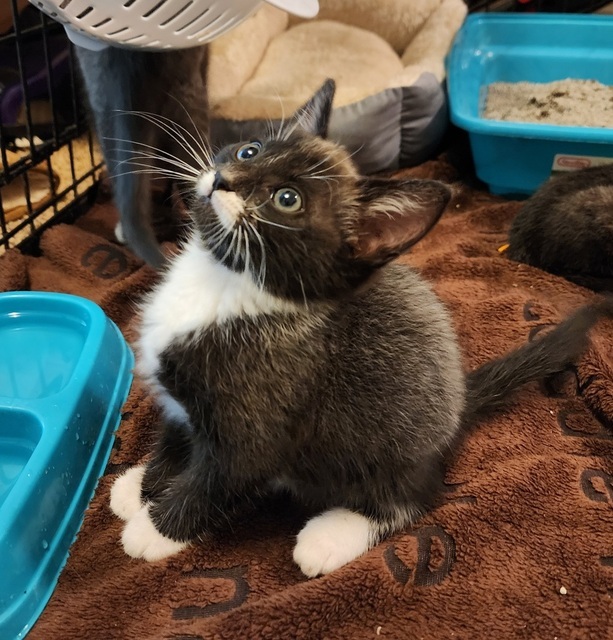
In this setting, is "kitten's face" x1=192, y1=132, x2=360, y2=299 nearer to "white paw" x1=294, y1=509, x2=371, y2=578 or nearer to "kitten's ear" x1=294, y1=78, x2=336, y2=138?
"kitten's ear" x1=294, y1=78, x2=336, y2=138

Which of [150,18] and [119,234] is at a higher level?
[150,18]

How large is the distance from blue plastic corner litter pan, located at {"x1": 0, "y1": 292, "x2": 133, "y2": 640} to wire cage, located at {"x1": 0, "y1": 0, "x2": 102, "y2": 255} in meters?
0.46

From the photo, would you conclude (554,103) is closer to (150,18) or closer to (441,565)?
(150,18)

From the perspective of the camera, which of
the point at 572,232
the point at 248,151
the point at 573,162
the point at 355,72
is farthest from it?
the point at 355,72

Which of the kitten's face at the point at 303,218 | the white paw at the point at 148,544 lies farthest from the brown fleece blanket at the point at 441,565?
the kitten's face at the point at 303,218

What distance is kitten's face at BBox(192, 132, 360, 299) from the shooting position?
2.99 ft

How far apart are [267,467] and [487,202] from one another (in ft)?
4.92

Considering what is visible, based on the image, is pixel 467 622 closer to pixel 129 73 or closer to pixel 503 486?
pixel 503 486

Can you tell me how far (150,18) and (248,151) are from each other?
0.36 meters

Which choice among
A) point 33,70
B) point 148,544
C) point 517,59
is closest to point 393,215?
point 148,544

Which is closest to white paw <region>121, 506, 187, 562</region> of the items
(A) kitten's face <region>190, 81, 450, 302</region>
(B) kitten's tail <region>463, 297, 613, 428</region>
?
(A) kitten's face <region>190, 81, 450, 302</region>

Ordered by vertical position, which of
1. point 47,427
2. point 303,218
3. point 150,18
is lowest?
point 47,427

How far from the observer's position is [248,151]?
1014 mm

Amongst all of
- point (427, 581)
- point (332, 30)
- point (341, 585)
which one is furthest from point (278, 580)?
point (332, 30)
